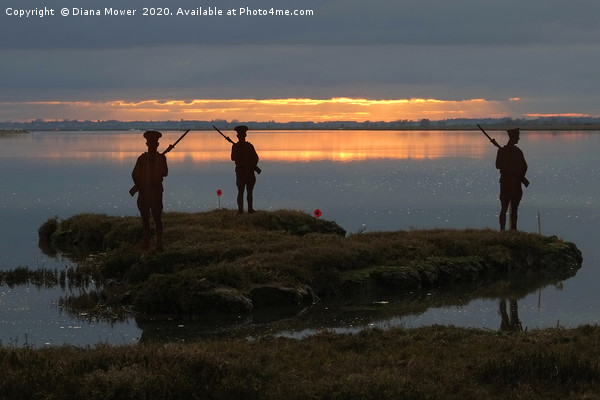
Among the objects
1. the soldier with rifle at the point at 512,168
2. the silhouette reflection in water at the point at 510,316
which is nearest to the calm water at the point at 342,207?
the silhouette reflection in water at the point at 510,316

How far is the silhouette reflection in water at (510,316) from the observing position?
19330mm

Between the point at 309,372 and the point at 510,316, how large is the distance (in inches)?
362

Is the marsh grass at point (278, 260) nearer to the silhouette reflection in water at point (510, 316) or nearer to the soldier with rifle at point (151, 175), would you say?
the soldier with rifle at point (151, 175)

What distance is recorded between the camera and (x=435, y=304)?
21.9m

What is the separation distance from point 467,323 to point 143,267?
8804 mm

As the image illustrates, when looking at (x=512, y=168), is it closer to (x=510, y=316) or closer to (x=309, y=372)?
(x=510, y=316)

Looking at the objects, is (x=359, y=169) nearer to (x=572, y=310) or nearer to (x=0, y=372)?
(x=572, y=310)

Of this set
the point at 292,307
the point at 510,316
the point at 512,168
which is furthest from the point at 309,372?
the point at 512,168

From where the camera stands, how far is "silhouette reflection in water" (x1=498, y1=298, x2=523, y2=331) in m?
19.3

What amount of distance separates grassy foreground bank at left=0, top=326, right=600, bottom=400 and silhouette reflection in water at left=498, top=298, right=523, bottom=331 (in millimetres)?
4527

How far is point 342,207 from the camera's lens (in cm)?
4959

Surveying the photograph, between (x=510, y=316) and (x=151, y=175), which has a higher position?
(x=151, y=175)

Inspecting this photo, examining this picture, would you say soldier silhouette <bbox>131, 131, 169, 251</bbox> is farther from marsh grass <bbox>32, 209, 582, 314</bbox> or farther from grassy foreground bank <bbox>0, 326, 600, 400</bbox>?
grassy foreground bank <bbox>0, 326, 600, 400</bbox>

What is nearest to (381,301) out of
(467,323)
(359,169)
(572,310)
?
(467,323)
